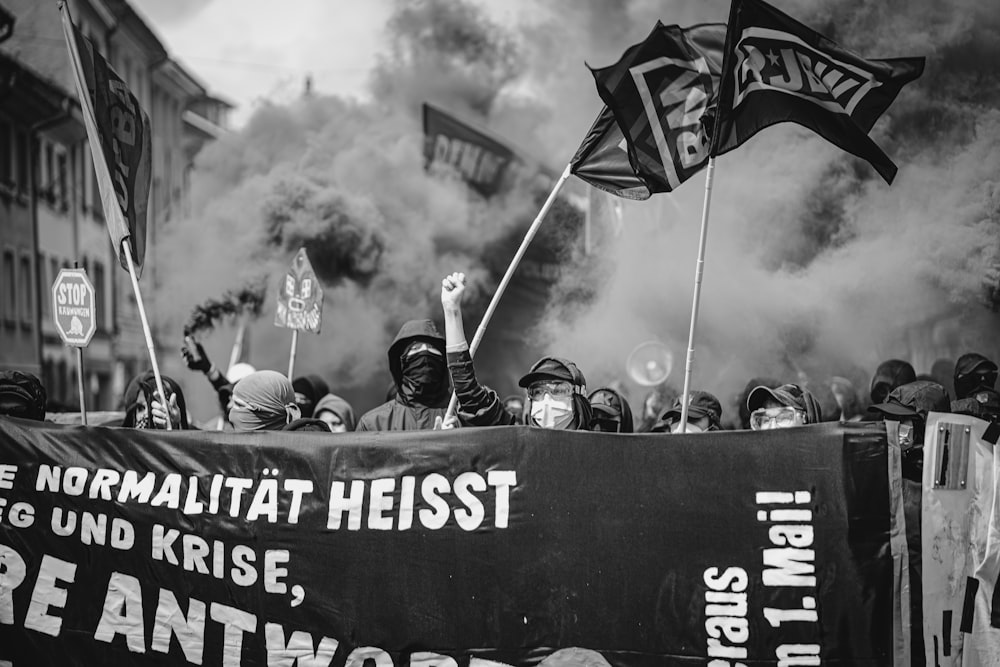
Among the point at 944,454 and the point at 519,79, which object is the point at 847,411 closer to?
the point at 944,454

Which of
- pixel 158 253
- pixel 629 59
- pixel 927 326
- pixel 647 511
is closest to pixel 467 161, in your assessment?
pixel 158 253

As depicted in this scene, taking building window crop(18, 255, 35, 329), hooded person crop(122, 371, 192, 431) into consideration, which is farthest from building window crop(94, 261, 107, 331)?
hooded person crop(122, 371, 192, 431)

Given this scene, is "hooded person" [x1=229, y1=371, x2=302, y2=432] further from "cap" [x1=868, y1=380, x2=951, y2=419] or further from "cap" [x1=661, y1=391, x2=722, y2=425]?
"cap" [x1=868, y1=380, x2=951, y2=419]

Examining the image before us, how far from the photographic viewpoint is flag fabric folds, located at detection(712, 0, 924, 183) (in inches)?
170

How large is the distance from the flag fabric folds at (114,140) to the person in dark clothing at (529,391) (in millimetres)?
1637

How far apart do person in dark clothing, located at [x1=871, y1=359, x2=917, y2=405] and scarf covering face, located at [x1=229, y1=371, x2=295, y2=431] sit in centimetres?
430

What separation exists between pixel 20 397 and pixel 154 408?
57 cm

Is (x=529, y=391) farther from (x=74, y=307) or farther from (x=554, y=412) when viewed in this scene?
(x=74, y=307)

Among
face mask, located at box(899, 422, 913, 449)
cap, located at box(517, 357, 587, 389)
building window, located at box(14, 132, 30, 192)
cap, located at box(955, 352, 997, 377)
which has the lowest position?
face mask, located at box(899, 422, 913, 449)

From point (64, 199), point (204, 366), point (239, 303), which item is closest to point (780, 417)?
point (204, 366)

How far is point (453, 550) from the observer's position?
12.0 feet

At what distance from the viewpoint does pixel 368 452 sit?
384 centimetres

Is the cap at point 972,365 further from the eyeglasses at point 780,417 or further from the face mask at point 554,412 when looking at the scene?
the face mask at point 554,412

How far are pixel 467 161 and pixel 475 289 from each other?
74.0 inches
